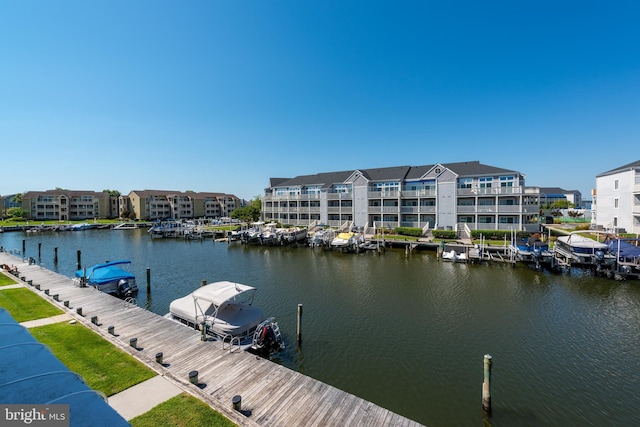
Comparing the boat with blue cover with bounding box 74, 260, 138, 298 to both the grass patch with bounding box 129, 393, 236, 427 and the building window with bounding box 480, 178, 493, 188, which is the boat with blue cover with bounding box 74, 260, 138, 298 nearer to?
the grass patch with bounding box 129, 393, 236, 427

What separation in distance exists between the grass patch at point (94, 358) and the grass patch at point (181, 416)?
1889 millimetres

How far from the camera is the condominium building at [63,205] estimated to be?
9588cm

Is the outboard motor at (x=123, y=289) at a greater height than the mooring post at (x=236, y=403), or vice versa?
the mooring post at (x=236, y=403)

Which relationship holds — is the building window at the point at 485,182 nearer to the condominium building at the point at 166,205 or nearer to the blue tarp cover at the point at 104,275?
the blue tarp cover at the point at 104,275

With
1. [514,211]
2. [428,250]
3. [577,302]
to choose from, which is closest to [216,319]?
[577,302]

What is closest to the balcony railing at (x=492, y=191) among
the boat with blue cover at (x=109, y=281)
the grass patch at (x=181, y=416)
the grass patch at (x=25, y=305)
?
the boat with blue cover at (x=109, y=281)

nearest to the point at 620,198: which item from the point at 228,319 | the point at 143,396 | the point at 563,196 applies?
the point at 228,319

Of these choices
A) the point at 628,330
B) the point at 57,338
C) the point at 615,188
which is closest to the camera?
the point at 57,338

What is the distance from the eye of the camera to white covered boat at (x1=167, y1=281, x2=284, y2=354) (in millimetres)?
13911

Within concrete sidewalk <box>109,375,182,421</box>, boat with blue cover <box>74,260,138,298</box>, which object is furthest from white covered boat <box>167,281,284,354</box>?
boat with blue cover <box>74,260,138,298</box>

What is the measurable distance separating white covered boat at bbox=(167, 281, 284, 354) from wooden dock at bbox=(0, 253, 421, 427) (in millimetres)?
941

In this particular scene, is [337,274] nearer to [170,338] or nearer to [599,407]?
[170,338]

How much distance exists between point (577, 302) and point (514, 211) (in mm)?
25119

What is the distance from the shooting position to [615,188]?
40.5 m
